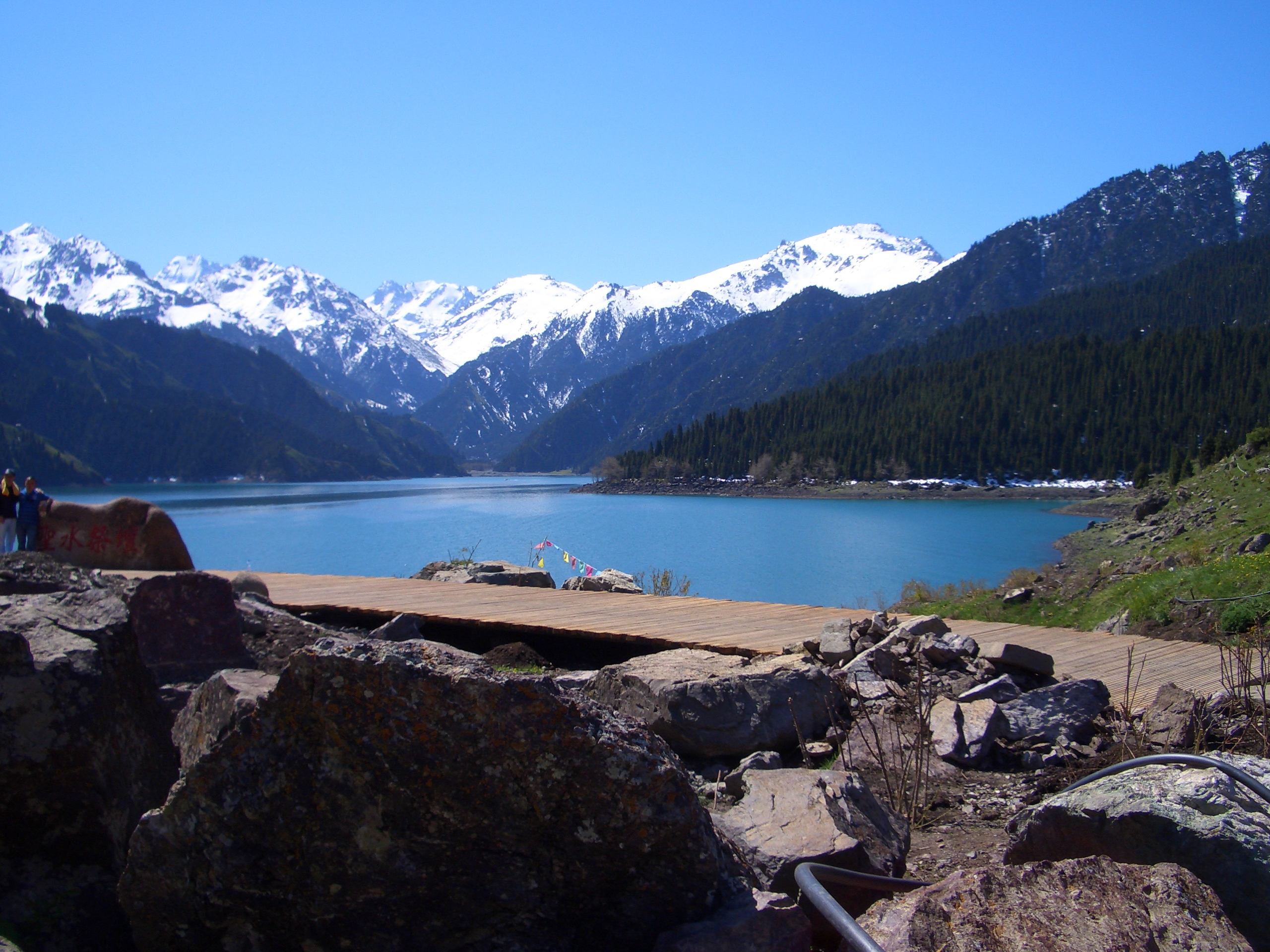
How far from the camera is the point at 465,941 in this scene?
9.18 ft

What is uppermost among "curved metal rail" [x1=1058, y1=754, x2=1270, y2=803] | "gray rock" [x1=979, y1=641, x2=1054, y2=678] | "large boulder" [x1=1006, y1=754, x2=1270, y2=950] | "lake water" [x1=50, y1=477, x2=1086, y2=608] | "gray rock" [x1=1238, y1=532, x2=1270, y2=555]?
"gray rock" [x1=1238, y1=532, x2=1270, y2=555]

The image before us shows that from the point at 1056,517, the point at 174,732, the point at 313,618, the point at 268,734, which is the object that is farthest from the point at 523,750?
the point at 1056,517

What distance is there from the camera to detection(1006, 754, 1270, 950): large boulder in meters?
2.92

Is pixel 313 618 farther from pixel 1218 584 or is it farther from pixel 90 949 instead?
pixel 1218 584

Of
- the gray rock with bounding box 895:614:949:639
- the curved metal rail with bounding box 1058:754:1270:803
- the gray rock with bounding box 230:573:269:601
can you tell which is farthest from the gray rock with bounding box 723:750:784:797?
the gray rock with bounding box 230:573:269:601

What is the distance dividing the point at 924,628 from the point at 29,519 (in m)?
14.1

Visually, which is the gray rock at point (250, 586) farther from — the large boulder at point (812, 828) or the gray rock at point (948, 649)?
the large boulder at point (812, 828)

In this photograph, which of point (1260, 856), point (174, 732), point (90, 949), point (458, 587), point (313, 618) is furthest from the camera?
point (458, 587)

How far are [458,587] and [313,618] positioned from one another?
2.45 meters

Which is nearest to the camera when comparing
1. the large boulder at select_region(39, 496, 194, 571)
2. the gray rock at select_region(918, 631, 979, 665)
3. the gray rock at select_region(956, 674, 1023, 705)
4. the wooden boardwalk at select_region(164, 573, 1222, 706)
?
the gray rock at select_region(956, 674, 1023, 705)

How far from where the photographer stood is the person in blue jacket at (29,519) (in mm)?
14695

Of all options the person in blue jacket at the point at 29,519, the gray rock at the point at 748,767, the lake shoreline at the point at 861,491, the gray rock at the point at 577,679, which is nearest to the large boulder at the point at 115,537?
the person in blue jacket at the point at 29,519

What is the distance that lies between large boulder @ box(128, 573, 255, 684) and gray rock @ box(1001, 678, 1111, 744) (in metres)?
6.21

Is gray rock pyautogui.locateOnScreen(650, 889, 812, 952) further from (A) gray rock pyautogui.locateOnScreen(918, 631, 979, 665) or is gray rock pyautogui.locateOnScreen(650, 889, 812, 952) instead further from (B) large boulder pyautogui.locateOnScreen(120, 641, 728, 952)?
(A) gray rock pyautogui.locateOnScreen(918, 631, 979, 665)
